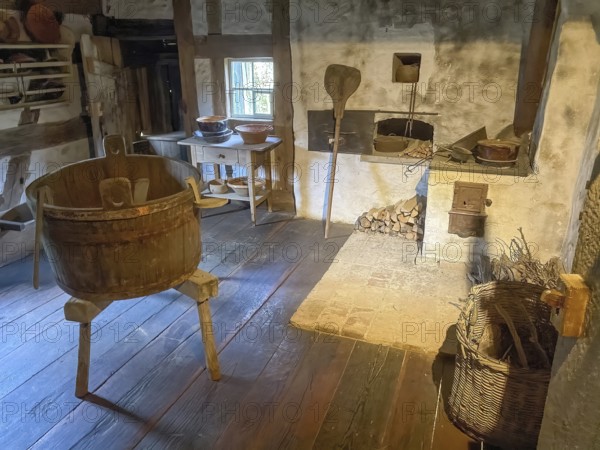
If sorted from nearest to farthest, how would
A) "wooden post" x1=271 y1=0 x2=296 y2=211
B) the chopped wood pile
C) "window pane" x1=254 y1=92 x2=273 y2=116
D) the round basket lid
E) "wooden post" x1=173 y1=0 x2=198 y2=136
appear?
the chopped wood pile
the round basket lid
"wooden post" x1=271 y1=0 x2=296 y2=211
"wooden post" x1=173 y1=0 x2=198 y2=136
"window pane" x1=254 y1=92 x2=273 y2=116

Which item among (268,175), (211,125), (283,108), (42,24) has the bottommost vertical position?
(268,175)

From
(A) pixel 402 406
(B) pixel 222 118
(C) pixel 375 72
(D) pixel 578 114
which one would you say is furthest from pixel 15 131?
Result: (D) pixel 578 114

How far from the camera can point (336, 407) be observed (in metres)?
2.22

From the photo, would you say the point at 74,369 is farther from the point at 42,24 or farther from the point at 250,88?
the point at 250,88

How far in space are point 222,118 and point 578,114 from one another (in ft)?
9.15

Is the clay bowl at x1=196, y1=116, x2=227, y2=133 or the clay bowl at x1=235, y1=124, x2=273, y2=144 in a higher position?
the clay bowl at x1=196, y1=116, x2=227, y2=133

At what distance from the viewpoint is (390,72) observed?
3783 mm

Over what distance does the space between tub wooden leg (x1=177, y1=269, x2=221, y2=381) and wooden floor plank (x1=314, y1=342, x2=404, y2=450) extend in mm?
620

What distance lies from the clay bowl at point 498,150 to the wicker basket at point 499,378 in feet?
4.23

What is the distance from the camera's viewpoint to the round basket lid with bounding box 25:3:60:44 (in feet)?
12.0

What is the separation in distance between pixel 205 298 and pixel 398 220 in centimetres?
215

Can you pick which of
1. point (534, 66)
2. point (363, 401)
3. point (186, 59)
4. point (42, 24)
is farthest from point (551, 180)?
point (42, 24)

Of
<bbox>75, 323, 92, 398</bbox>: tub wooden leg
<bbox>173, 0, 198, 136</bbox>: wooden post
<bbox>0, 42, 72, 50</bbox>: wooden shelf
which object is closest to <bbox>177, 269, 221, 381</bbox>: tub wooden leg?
<bbox>75, 323, 92, 398</bbox>: tub wooden leg

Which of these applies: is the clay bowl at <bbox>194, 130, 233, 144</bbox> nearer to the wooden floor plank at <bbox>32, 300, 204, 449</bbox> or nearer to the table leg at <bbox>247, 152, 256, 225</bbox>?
the table leg at <bbox>247, 152, 256, 225</bbox>
